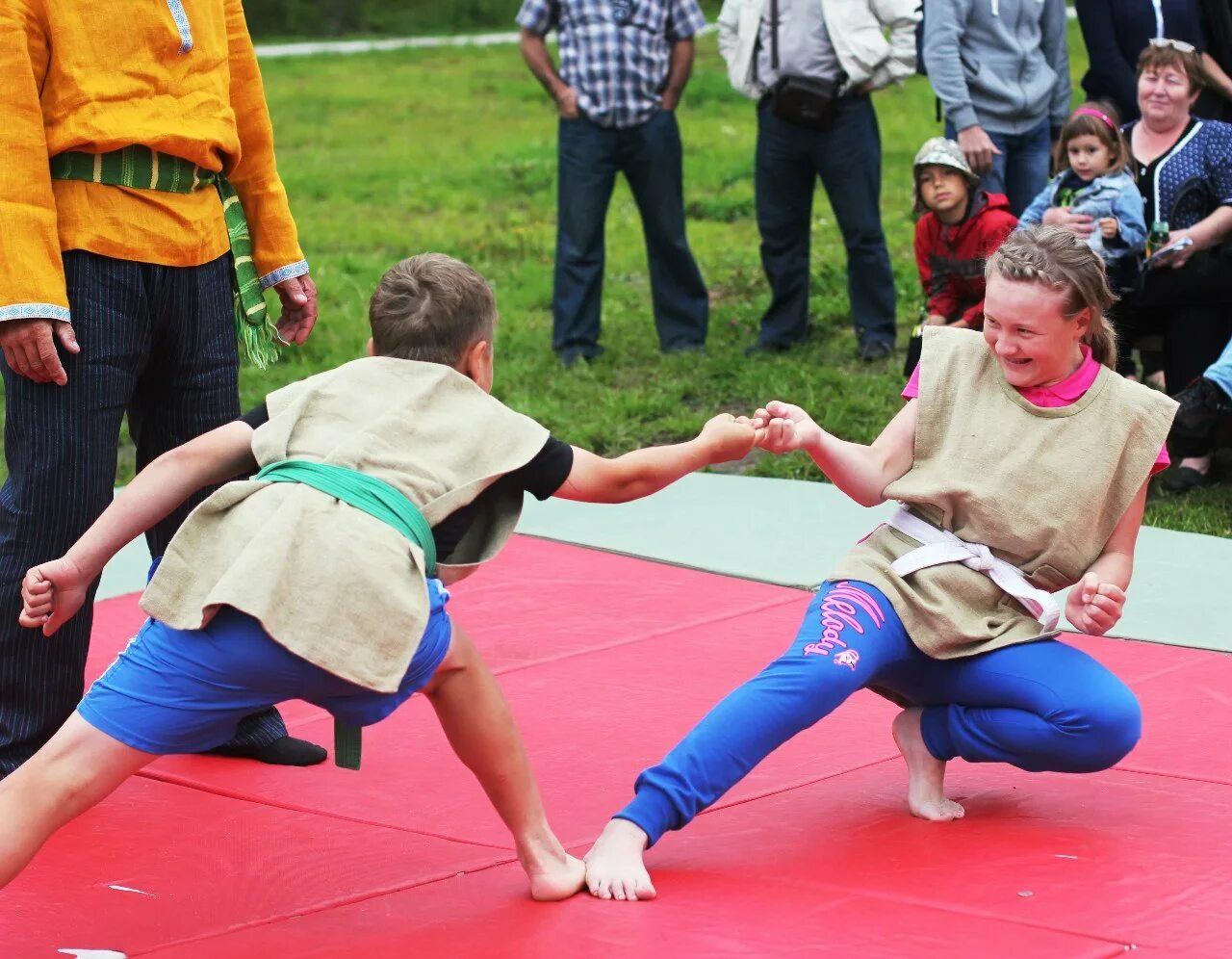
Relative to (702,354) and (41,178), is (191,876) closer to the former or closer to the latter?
(41,178)

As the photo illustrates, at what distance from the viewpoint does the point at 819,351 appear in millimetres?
8531

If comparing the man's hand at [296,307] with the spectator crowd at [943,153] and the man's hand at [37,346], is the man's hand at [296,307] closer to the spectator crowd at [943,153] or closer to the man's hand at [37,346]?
the man's hand at [37,346]

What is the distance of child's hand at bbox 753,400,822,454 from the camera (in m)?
3.30

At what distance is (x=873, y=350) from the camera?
27.3ft

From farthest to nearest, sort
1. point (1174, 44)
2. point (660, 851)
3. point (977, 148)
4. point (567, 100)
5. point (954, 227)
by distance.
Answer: point (567, 100), point (977, 148), point (954, 227), point (1174, 44), point (660, 851)

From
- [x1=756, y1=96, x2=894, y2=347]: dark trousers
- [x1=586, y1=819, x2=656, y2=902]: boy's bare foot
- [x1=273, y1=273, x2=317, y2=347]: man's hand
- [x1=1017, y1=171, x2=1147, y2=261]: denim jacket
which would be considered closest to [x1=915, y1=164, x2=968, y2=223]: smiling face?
[x1=1017, y1=171, x2=1147, y2=261]: denim jacket

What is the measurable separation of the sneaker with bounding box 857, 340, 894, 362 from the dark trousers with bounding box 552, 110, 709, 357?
856mm

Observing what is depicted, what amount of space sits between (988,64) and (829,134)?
0.78 m

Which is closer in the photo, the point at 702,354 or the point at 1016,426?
the point at 1016,426

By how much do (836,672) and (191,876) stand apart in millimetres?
1239

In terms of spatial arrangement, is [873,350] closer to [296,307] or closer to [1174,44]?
[1174,44]

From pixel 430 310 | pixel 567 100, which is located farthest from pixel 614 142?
pixel 430 310

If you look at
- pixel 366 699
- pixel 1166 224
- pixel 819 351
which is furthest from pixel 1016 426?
pixel 819 351

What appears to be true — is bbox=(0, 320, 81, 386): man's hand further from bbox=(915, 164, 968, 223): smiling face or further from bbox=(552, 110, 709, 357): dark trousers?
bbox=(552, 110, 709, 357): dark trousers
